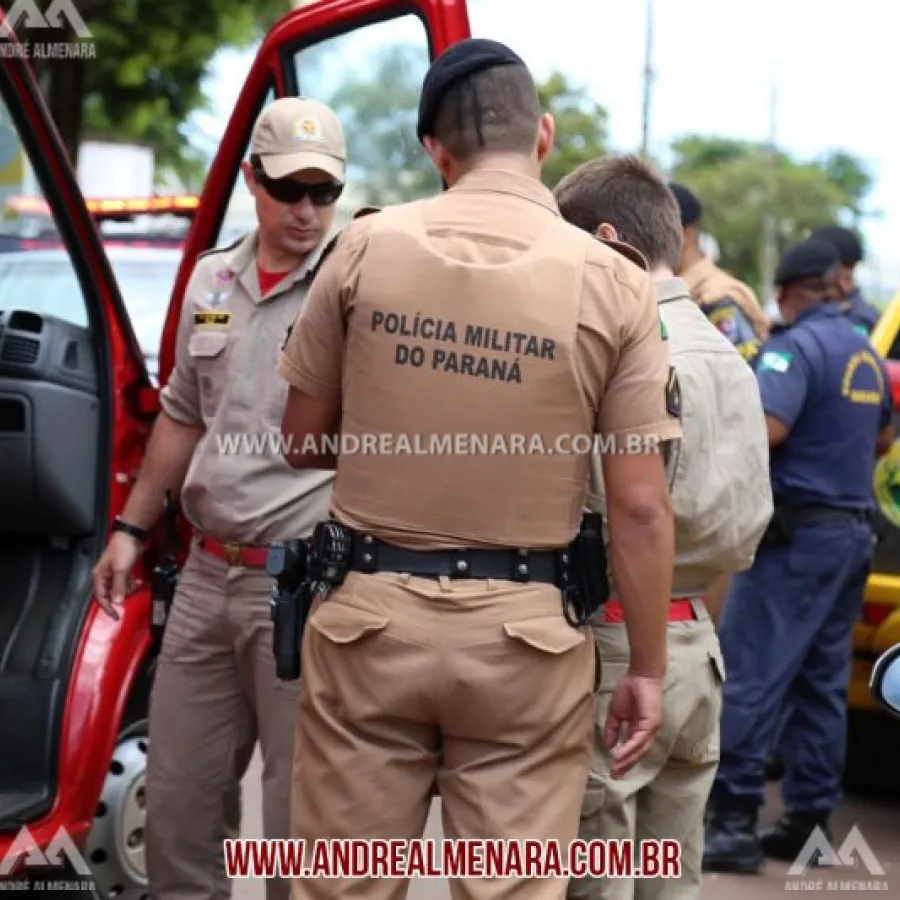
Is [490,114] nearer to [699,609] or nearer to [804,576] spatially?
[699,609]

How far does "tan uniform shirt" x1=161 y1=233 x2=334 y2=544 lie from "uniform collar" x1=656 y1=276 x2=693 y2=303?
0.85 metres

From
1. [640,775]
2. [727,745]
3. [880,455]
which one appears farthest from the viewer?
[880,455]

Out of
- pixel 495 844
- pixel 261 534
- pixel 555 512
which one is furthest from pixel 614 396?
pixel 261 534

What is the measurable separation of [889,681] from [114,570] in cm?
221

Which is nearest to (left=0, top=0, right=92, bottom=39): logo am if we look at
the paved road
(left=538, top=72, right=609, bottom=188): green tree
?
the paved road

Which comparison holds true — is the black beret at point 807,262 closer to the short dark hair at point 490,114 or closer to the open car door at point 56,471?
the open car door at point 56,471

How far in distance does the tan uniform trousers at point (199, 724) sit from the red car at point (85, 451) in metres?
0.14

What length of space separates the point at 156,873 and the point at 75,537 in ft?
2.70

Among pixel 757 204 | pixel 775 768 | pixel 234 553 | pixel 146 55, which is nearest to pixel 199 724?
pixel 234 553

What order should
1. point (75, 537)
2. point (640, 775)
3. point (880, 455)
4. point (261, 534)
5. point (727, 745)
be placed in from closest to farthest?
point (640, 775), point (261, 534), point (75, 537), point (727, 745), point (880, 455)

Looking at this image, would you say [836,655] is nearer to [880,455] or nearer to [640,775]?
[880,455]

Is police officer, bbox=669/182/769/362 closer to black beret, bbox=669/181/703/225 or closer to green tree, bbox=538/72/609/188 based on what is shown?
black beret, bbox=669/181/703/225

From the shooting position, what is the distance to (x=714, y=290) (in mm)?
6930

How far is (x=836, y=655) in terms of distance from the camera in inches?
234
